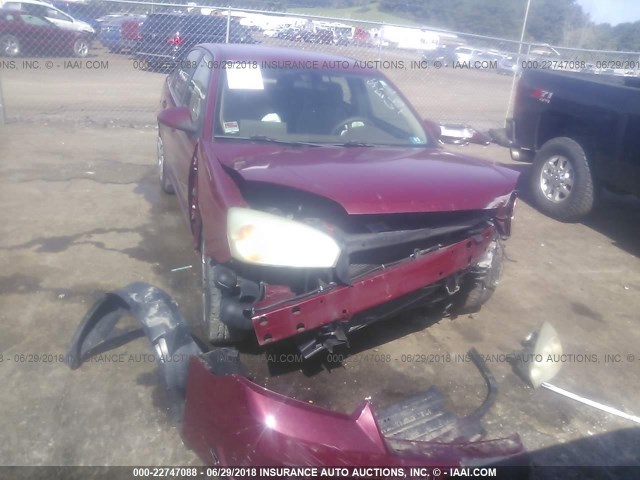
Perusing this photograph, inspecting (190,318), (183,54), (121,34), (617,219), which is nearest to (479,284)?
(190,318)

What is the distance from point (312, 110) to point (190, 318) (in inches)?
66.2

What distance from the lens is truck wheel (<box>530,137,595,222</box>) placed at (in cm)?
611

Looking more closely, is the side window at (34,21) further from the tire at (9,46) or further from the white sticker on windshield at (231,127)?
the white sticker on windshield at (231,127)

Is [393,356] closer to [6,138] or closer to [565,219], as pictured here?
[565,219]

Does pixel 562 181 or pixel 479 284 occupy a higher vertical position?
pixel 562 181

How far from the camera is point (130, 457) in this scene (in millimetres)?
2715

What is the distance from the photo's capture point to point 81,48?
16.8m

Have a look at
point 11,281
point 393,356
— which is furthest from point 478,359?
point 11,281

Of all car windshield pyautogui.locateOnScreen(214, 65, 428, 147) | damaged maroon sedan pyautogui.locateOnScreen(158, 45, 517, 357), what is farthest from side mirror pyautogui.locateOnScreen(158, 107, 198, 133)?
car windshield pyautogui.locateOnScreen(214, 65, 428, 147)

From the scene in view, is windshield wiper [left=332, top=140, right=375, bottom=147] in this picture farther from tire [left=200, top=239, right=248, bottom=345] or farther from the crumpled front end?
tire [left=200, top=239, right=248, bottom=345]

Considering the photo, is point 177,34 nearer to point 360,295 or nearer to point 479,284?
point 479,284

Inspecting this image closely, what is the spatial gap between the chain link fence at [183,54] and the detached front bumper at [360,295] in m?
7.23

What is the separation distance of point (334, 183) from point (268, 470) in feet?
4.76

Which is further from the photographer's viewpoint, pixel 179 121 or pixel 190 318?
pixel 179 121
